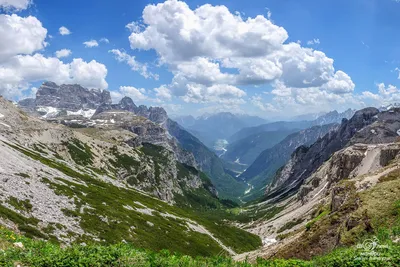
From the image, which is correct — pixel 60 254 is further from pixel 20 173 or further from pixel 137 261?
pixel 20 173

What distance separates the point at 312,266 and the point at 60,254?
14.2 metres

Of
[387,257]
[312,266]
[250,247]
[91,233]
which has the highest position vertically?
[387,257]

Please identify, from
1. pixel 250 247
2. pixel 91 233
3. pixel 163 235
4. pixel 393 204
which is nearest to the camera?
pixel 393 204

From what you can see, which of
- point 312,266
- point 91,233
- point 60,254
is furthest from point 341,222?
point 91,233

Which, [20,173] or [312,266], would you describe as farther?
[20,173]

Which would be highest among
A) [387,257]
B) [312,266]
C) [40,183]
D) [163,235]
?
[387,257]

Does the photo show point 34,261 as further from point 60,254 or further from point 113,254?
point 113,254

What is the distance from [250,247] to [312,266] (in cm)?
15157

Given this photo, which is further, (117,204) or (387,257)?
(117,204)

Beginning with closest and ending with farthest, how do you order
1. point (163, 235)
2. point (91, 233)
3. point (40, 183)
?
point (91, 233)
point (40, 183)
point (163, 235)

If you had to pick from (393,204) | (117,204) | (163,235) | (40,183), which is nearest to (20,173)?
(40,183)

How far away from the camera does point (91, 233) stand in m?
76.6

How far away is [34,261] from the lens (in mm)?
17875

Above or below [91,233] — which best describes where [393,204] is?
above
